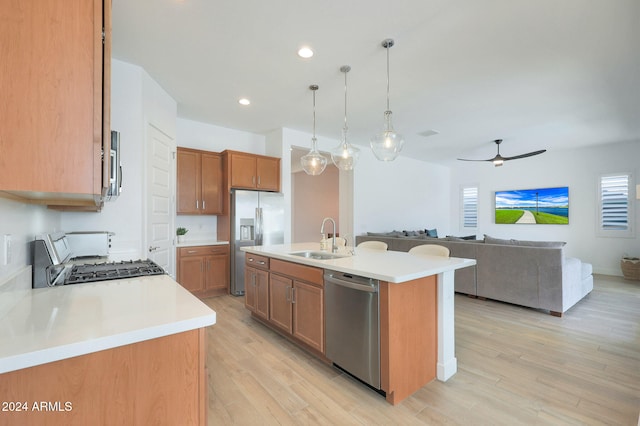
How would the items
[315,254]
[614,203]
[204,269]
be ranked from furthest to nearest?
[614,203]
[204,269]
[315,254]

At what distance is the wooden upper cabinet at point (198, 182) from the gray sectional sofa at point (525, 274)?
3791mm

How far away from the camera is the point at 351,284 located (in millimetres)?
2076

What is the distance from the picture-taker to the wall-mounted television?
6664 millimetres

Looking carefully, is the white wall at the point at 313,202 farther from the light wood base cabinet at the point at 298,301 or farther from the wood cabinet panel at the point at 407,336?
the wood cabinet panel at the point at 407,336

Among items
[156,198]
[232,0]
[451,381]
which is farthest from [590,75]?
[156,198]

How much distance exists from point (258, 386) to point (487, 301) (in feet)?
11.7

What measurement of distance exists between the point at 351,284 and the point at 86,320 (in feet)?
4.91

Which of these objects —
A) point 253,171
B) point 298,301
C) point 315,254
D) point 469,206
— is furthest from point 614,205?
point 253,171

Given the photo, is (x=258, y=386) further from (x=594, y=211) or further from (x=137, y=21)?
(x=594, y=211)

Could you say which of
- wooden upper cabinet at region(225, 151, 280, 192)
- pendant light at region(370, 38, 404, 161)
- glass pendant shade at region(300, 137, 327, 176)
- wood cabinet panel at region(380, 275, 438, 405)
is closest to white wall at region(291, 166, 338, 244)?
wooden upper cabinet at region(225, 151, 280, 192)

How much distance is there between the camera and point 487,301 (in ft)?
13.8

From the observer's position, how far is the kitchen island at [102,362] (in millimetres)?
796

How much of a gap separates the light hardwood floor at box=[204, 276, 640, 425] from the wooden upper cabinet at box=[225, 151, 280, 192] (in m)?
2.24

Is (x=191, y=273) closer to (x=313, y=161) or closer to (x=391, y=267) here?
(x=313, y=161)
